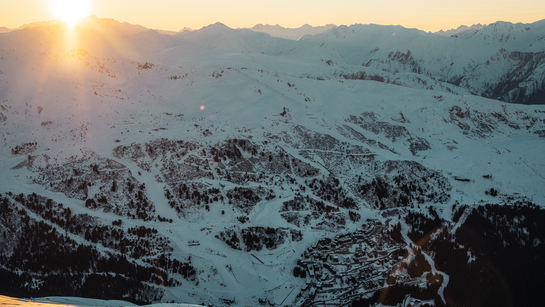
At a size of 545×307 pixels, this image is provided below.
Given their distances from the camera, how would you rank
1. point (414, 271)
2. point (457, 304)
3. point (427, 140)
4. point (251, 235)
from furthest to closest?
point (427, 140) < point (251, 235) < point (414, 271) < point (457, 304)

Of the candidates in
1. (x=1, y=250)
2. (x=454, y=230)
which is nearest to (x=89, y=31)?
(x=1, y=250)

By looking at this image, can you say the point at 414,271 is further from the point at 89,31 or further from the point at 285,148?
the point at 89,31

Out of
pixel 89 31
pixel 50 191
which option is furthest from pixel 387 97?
pixel 89 31

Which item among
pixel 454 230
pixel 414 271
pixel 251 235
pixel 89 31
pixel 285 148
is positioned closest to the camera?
pixel 414 271

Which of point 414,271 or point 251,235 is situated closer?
point 414,271

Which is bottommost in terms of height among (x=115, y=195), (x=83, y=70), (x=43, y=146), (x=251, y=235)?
(x=251, y=235)

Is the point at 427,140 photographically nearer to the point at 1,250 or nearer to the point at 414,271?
the point at 414,271

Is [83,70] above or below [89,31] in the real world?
below
